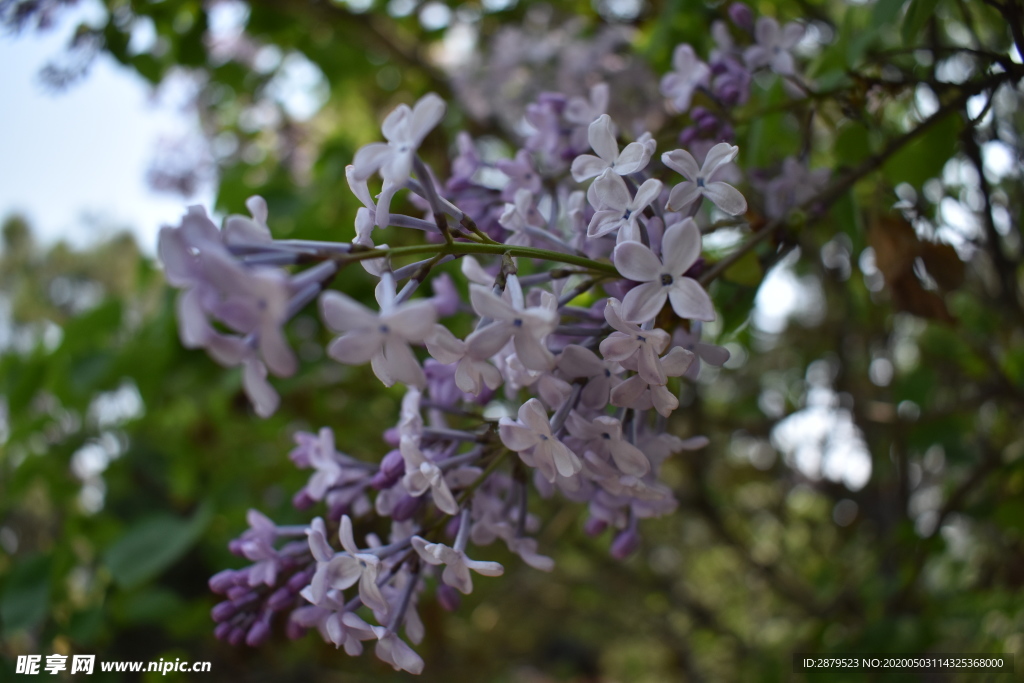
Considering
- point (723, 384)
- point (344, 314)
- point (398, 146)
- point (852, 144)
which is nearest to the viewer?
point (344, 314)

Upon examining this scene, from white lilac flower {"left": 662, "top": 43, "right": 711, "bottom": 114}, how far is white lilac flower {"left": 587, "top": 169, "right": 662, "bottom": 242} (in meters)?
0.32

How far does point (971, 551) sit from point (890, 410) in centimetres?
134

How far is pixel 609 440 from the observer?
0.61 metres

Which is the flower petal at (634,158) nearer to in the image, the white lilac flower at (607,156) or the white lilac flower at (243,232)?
the white lilac flower at (607,156)

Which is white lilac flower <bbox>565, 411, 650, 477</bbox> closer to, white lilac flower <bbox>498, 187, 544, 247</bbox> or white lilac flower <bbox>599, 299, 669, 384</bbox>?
white lilac flower <bbox>599, 299, 669, 384</bbox>

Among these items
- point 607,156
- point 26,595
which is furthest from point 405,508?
point 26,595

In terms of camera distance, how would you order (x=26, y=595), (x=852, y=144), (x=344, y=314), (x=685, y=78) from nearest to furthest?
(x=344, y=314) → (x=685, y=78) → (x=852, y=144) → (x=26, y=595)

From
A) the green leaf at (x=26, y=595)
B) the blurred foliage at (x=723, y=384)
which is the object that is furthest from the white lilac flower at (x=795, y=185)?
the green leaf at (x=26, y=595)

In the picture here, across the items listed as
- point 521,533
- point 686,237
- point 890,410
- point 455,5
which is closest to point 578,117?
point 686,237

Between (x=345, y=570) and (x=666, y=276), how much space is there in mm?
407

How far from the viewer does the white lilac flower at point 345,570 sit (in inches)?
24.8

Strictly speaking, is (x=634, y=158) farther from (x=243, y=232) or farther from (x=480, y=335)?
(x=243, y=232)

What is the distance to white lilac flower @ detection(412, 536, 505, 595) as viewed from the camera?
24.8 inches

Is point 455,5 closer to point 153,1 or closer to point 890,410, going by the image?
point 153,1
